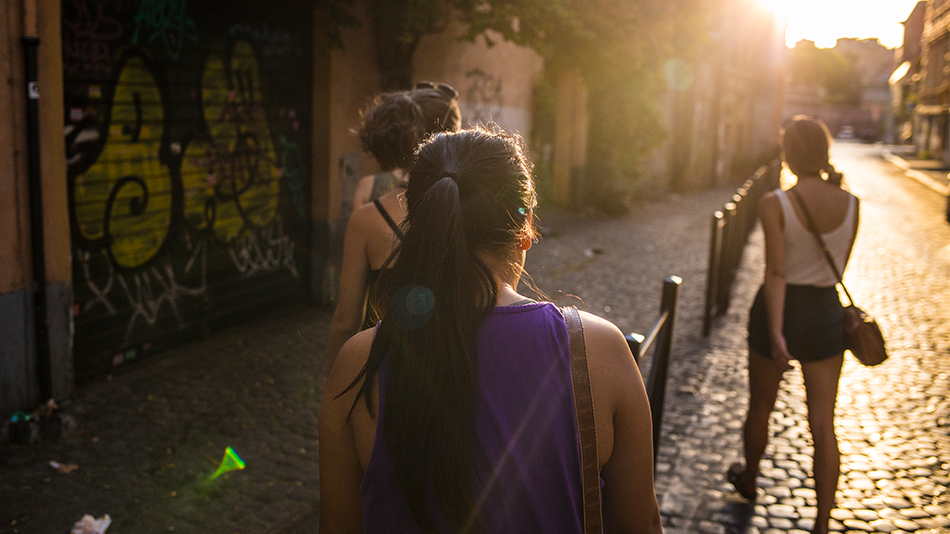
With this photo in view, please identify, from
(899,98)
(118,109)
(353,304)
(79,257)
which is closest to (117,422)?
(79,257)

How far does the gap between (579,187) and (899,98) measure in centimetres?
6005

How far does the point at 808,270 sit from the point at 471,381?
2720mm

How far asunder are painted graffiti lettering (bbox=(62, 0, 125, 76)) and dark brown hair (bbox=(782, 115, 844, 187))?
4.21 meters

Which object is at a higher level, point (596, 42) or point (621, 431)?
point (596, 42)

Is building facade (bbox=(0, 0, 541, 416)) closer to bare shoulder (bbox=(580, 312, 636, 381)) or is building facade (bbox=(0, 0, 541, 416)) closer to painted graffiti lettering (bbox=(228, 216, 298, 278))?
painted graffiti lettering (bbox=(228, 216, 298, 278))

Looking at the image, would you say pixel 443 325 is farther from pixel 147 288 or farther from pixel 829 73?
pixel 829 73

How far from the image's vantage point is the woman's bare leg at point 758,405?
3.73m

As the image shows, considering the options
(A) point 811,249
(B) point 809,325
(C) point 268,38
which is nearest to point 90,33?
(C) point 268,38

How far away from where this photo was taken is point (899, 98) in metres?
66.0

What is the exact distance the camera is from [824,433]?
11.3 feet

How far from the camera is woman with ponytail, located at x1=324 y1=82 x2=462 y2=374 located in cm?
259

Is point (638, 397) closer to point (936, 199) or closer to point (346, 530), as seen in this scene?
point (346, 530)

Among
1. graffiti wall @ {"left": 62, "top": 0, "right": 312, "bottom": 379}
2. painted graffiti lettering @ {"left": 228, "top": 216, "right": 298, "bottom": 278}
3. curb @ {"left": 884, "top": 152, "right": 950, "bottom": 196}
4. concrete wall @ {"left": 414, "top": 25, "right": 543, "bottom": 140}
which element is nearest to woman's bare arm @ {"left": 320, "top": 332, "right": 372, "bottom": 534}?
graffiti wall @ {"left": 62, "top": 0, "right": 312, "bottom": 379}

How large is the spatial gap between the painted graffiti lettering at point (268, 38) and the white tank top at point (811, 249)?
4.79 m
